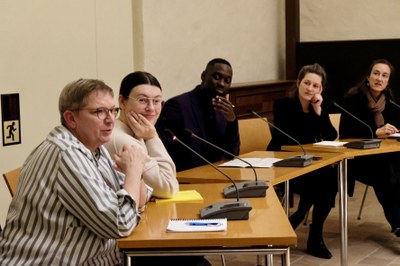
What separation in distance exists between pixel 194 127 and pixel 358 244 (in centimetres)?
170

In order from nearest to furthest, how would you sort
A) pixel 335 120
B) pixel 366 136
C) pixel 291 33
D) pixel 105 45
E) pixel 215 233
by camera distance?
pixel 215 233
pixel 105 45
pixel 366 136
pixel 335 120
pixel 291 33

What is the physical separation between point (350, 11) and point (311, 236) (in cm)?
378

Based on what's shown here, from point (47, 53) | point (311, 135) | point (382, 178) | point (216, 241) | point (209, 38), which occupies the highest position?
point (209, 38)

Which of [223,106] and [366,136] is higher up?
[223,106]

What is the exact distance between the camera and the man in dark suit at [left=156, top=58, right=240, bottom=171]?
14.2 feet

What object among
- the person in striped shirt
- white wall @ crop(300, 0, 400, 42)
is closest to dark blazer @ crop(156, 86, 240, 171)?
the person in striped shirt

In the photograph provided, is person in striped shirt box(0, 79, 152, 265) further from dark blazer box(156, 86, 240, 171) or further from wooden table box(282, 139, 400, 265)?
wooden table box(282, 139, 400, 265)

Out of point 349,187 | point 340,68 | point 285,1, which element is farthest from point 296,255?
point 285,1

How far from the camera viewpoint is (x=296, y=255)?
16.2 feet

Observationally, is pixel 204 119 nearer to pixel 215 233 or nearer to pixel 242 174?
pixel 242 174

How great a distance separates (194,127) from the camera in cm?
443

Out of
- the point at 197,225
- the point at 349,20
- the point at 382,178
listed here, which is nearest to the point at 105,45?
the point at 382,178

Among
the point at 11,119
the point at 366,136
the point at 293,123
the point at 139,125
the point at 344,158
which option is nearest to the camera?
the point at 139,125

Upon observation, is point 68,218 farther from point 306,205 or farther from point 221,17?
point 221,17
